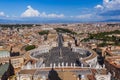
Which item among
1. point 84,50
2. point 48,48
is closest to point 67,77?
point 84,50

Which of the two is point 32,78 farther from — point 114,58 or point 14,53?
point 14,53

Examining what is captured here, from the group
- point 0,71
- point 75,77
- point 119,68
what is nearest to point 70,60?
point 119,68

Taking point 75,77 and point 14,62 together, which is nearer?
point 75,77

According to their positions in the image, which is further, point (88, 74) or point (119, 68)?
point (119, 68)

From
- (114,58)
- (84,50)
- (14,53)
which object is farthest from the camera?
(14,53)

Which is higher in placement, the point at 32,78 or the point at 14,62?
the point at 32,78

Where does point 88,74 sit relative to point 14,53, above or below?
above

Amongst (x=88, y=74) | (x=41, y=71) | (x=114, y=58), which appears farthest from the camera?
(x=114, y=58)

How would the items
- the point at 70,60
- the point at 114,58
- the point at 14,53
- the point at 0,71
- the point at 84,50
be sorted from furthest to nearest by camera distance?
the point at 14,53, the point at 84,50, the point at 70,60, the point at 114,58, the point at 0,71

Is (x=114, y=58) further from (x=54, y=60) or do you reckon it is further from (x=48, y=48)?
(x=48, y=48)
